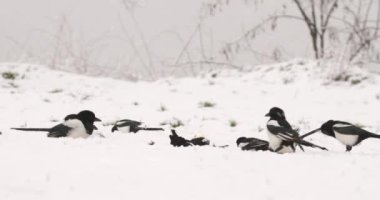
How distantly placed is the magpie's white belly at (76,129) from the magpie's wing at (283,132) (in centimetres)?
200

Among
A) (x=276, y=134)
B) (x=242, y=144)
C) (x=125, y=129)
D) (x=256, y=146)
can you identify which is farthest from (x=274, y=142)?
(x=125, y=129)

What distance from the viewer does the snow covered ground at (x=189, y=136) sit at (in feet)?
11.8

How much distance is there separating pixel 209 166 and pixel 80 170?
96 centimetres

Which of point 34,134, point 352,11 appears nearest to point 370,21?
point 352,11

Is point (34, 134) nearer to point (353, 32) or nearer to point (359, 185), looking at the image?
point (359, 185)

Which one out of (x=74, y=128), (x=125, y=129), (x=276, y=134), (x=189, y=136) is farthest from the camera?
(x=189, y=136)

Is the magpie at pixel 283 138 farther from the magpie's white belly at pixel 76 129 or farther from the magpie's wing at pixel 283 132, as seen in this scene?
the magpie's white belly at pixel 76 129

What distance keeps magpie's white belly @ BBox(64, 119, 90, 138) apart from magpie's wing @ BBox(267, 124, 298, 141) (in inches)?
78.6

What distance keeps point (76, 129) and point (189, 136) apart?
1770mm

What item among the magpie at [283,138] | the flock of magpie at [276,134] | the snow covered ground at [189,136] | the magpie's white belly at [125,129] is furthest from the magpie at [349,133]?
the magpie's white belly at [125,129]

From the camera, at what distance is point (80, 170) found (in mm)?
3844

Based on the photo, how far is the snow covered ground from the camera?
3582 mm

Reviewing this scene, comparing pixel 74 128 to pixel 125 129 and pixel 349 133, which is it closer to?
pixel 125 129

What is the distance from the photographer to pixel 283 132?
5121mm
